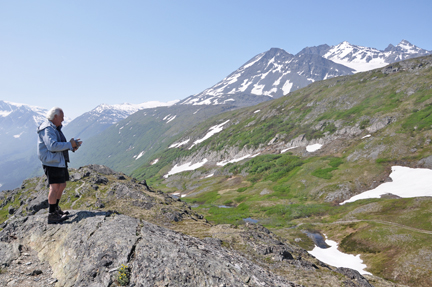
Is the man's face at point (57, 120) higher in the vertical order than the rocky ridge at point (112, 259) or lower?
higher

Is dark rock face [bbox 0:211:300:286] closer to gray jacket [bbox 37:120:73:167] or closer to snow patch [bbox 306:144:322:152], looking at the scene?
gray jacket [bbox 37:120:73:167]

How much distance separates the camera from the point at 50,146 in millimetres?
9078

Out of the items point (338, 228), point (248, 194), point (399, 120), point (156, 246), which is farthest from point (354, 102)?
point (156, 246)

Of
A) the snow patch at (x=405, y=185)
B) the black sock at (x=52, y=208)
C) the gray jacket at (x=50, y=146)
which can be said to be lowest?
the snow patch at (x=405, y=185)

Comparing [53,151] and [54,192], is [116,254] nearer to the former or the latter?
[54,192]

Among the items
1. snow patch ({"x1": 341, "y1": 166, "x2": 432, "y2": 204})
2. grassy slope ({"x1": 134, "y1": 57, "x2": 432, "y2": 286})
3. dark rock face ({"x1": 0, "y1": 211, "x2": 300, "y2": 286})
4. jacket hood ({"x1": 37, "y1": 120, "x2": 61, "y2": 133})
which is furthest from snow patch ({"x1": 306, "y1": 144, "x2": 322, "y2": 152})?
jacket hood ({"x1": 37, "y1": 120, "x2": 61, "y2": 133})

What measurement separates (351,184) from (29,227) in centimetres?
8642

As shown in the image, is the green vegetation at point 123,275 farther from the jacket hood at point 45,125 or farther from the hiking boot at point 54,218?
the jacket hood at point 45,125

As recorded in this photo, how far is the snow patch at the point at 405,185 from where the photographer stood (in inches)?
2393

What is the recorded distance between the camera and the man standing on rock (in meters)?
9.17

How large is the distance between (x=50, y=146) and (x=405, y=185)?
86.0 m

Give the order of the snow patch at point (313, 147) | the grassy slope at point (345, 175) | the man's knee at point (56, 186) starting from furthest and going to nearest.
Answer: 1. the snow patch at point (313, 147)
2. the grassy slope at point (345, 175)
3. the man's knee at point (56, 186)

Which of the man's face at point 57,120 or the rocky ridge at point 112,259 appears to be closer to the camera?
the rocky ridge at point 112,259

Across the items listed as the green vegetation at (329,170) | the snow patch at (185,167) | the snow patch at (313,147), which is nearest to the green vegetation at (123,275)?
the green vegetation at (329,170)
